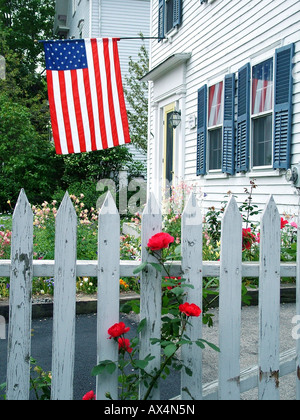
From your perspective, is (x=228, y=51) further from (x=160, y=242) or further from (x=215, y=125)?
(x=160, y=242)

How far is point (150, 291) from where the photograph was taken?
2.28 metres

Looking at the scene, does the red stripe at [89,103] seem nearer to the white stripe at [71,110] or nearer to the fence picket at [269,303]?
the white stripe at [71,110]

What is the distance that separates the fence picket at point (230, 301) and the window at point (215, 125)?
7.25 meters

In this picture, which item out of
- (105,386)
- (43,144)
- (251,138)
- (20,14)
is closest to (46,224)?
(251,138)

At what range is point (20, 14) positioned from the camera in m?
30.8

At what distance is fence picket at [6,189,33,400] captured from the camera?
219cm

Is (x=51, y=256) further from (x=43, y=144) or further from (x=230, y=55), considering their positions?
(x=43, y=144)

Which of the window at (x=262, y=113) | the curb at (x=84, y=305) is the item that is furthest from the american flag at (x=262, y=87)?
the curb at (x=84, y=305)

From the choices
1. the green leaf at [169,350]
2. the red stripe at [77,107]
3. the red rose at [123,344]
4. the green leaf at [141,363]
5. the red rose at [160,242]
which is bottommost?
the green leaf at [141,363]

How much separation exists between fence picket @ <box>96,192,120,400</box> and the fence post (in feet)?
0.39

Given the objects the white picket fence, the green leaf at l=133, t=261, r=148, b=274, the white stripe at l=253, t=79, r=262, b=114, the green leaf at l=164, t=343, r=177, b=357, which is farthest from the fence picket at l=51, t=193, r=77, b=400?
the white stripe at l=253, t=79, r=262, b=114

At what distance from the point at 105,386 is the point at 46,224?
4.89 meters

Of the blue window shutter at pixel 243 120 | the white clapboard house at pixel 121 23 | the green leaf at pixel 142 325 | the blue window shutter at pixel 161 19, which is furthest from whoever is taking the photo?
the white clapboard house at pixel 121 23

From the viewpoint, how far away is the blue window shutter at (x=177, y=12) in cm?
1152
